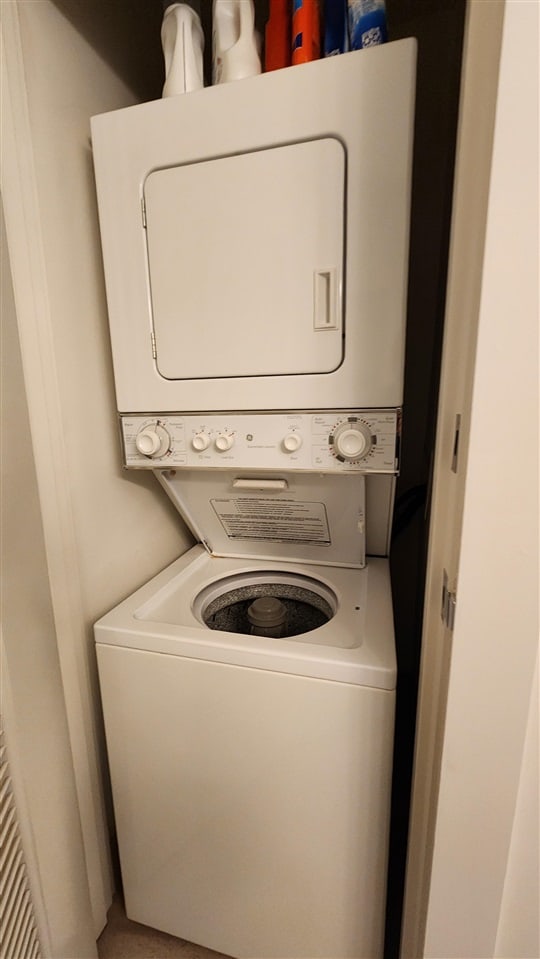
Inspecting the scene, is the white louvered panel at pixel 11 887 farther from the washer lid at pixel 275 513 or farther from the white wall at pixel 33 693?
the washer lid at pixel 275 513

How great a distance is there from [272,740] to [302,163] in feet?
4.60

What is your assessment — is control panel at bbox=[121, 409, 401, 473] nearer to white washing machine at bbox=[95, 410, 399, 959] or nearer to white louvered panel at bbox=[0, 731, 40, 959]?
white washing machine at bbox=[95, 410, 399, 959]

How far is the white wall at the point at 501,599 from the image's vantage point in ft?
1.88

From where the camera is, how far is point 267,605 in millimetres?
1425

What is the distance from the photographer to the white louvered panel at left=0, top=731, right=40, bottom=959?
37.1 inches

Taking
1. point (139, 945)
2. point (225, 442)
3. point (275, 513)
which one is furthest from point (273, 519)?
point (139, 945)

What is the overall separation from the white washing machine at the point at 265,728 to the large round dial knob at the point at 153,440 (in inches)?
0.6

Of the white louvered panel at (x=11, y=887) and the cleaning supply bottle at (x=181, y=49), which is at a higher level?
the cleaning supply bottle at (x=181, y=49)

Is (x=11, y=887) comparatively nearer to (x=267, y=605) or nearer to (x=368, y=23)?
(x=267, y=605)

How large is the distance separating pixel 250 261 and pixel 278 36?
0.62 metres

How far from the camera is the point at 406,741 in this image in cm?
180

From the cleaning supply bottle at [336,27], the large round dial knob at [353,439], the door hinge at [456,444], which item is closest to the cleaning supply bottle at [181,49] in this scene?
the cleaning supply bottle at [336,27]

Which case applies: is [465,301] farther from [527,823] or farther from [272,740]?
[272,740]

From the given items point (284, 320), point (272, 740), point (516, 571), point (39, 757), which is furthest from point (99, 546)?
point (516, 571)
